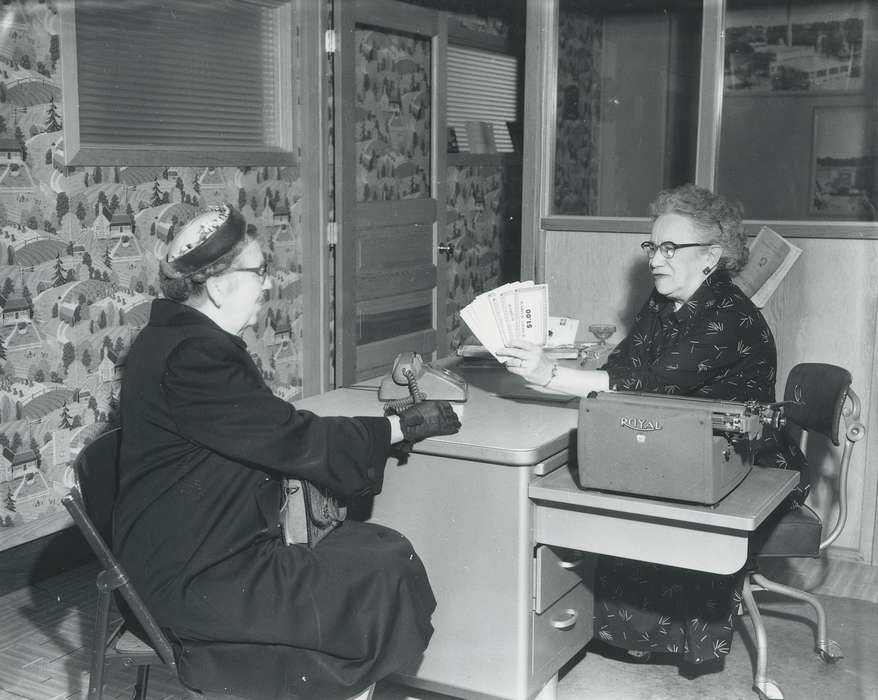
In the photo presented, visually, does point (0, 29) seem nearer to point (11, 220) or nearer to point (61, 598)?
point (11, 220)

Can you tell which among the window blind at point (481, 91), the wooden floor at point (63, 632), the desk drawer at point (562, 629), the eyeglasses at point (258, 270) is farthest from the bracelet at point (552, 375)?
the window blind at point (481, 91)

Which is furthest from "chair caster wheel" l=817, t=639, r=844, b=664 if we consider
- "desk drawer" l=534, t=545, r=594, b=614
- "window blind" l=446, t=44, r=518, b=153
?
"window blind" l=446, t=44, r=518, b=153

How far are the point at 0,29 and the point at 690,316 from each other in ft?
7.99

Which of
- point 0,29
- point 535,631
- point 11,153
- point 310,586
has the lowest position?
point 535,631

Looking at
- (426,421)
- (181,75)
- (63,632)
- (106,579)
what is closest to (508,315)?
(426,421)

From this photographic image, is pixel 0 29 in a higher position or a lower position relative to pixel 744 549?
higher

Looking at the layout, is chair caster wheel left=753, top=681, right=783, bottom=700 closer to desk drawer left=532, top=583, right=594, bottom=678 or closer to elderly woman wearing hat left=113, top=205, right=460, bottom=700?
desk drawer left=532, top=583, right=594, bottom=678

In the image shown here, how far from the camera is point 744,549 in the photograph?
2.32 m

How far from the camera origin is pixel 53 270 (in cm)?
383

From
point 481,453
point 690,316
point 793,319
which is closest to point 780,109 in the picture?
point 793,319

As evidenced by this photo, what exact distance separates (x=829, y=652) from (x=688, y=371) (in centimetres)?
105

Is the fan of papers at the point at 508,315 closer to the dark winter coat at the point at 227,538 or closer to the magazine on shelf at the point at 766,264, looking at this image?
the dark winter coat at the point at 227,538

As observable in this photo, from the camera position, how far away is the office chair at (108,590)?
2.16 meters

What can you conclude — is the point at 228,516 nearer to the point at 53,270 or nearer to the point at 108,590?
the point at 108,590
